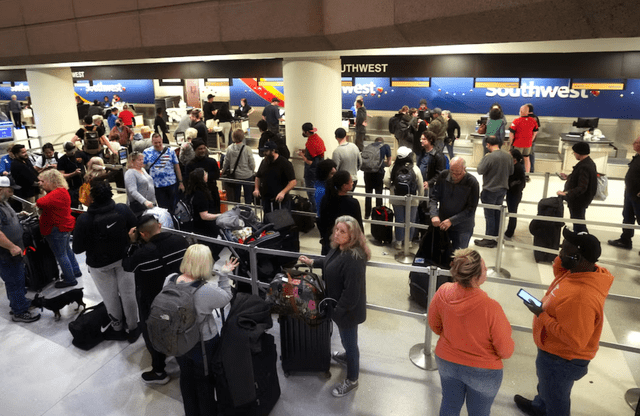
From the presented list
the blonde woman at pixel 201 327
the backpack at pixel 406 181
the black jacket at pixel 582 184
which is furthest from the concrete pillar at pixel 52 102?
the black jacket at pixel 582 184

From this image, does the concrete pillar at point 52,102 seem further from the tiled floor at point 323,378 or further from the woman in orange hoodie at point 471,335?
the woman in orange hoodie at point 471,335

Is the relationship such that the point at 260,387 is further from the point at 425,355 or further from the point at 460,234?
the point at 460,234

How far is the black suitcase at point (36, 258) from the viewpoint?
6.39 meters

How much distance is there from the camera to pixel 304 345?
4480 mm

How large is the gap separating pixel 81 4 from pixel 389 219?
8.00 metres

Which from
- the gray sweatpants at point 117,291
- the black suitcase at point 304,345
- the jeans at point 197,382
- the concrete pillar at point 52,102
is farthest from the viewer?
the concrete pillar at point 52,102

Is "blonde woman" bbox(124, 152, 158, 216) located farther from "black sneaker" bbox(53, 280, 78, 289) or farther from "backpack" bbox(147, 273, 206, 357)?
"backpack" bbox(147, 273, 206, 357)

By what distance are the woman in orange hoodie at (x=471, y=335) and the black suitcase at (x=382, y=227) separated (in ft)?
14.3

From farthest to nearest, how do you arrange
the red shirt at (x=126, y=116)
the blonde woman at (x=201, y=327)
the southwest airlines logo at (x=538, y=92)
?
the red shirt at (x=126, y=116) → the southwest airlines logo at (x=538, y=92) → the blonde woman at (x=201, y=327)

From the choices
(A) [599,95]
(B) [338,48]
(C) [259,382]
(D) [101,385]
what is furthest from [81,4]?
(A) [599,95]

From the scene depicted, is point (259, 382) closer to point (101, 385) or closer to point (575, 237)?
point (101, 385)

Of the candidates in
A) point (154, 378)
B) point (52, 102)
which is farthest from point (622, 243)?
point (52, 102)

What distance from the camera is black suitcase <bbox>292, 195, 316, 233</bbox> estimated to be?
320 inches

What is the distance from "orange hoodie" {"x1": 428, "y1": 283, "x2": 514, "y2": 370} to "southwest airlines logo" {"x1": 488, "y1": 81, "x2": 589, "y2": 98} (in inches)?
561
